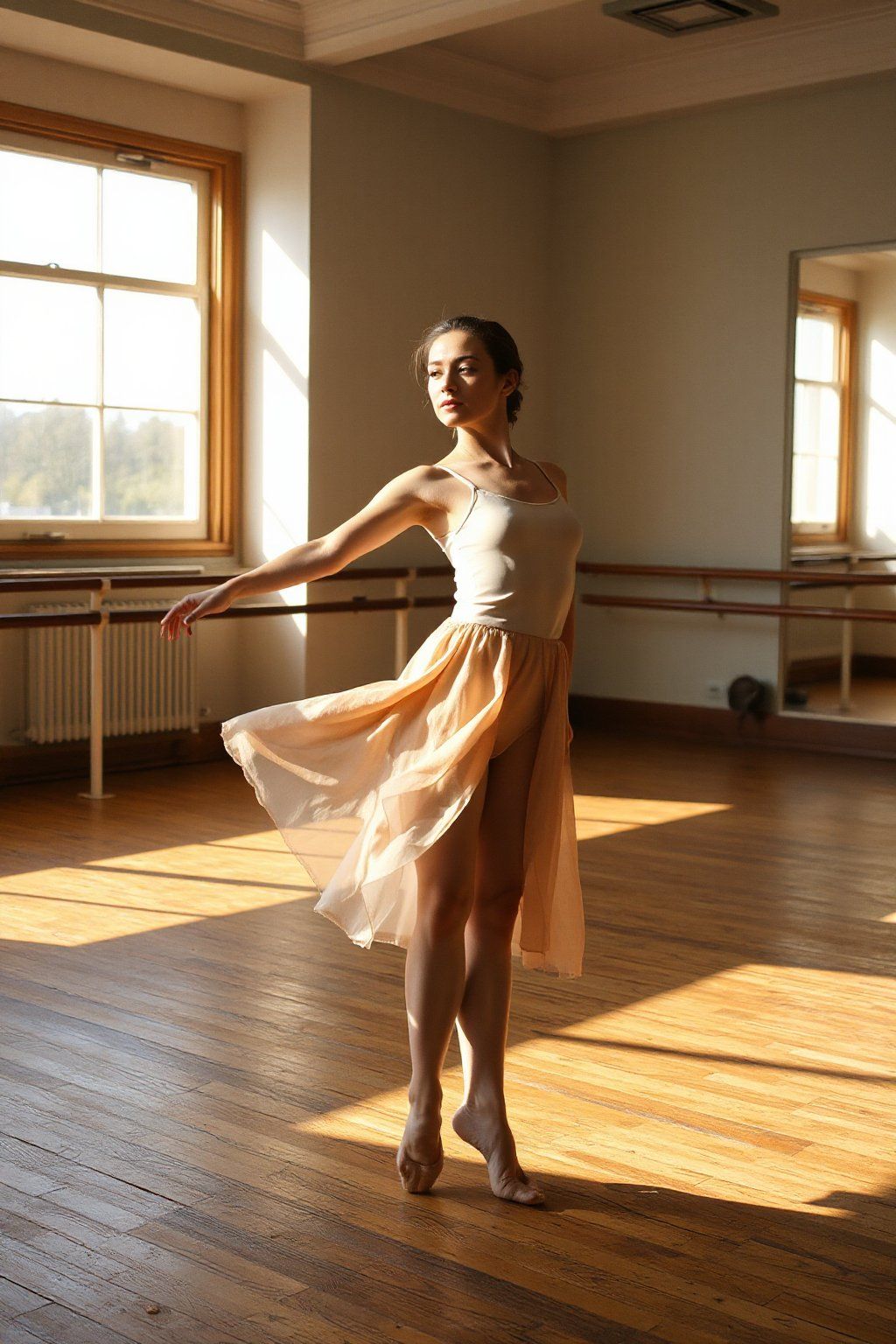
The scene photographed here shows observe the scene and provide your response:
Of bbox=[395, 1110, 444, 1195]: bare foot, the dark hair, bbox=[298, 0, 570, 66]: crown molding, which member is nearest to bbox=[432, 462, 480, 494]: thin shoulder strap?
the dark hair

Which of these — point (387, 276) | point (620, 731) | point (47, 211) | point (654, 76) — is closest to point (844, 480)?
point (620, 731)

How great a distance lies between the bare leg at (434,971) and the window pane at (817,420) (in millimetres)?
5252

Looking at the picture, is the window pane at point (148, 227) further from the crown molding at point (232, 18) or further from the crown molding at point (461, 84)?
the crown molding at point (461, 84)

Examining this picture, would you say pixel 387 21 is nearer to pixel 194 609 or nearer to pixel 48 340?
pixel 48 340

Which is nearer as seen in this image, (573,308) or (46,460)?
(46,460)

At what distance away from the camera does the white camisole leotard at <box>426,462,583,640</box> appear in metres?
2.35

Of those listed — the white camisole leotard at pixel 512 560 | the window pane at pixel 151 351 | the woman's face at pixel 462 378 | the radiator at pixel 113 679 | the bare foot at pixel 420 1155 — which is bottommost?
the bare foot at pixel 420 1155

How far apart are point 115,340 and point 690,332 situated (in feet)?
9.27

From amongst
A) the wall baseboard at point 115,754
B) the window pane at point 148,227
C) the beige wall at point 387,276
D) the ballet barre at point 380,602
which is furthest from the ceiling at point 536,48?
the wall baseboard at point 115,754

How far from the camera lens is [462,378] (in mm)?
2400

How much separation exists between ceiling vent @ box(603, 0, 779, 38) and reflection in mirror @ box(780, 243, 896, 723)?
1294mm

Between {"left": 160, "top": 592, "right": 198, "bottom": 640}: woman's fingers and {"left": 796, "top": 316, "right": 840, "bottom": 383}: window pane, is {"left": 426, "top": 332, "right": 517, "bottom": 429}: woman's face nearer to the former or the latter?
{"left": 160, "top": 592, "right": 198, "bottom": 640}: woman's fingers

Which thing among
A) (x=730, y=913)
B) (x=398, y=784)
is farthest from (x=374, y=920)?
(x=730, y=913)

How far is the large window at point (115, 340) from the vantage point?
20.6 feet
